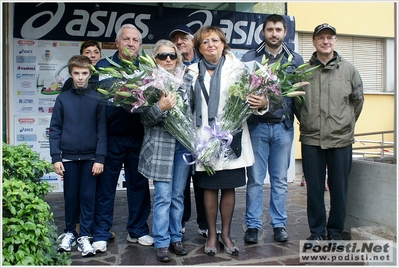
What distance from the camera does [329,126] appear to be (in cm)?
403

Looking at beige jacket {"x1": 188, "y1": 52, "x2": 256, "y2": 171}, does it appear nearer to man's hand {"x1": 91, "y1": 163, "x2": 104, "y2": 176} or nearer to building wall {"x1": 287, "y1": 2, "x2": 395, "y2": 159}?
man's hand {"x1": 91, "y1": 163, "x2": 104, "y2": 176}

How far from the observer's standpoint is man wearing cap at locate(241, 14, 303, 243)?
14.1ft

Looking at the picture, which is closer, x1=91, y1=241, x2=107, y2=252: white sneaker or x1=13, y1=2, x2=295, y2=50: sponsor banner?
x1=91, y1=241, x2=107, y2=252: white sneaker

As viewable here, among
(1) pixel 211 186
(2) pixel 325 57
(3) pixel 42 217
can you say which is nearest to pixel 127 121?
(1) pixel 211 186

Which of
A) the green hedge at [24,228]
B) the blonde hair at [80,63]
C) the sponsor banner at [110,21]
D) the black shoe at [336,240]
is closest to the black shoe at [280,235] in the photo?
the black shoe at [336,240]

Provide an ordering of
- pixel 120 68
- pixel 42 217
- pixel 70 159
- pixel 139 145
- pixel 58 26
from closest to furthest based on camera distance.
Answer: pixel 42 217, pixel 120 68, pixel 70 159, pixel 139 145, pixel 58 26

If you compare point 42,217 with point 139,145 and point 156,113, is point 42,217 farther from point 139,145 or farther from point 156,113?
point 139,145

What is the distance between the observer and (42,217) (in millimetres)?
2822

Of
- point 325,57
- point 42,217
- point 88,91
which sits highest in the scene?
point 325,57

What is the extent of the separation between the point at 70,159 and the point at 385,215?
3.11m

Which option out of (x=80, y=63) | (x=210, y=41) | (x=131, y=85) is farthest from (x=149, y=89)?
(x=80, y=63)

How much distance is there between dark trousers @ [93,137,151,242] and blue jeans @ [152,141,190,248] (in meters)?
0.46

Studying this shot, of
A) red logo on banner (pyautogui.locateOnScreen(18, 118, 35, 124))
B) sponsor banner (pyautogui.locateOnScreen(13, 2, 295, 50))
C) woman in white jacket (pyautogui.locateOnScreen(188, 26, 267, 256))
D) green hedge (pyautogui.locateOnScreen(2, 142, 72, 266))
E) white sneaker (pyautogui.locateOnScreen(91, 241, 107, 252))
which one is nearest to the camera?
green hedge (pyautogui.locateOnScreen(2, 142, 72, 266))

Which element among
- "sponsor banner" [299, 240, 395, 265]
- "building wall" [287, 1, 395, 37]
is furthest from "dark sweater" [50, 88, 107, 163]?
"building wall" [287, 1, 395, 37]
